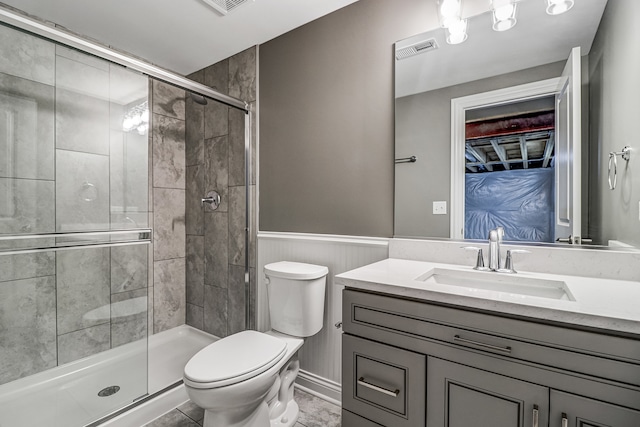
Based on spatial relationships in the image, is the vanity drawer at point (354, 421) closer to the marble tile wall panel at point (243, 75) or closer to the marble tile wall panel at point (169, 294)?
the marble tile wall panel at point (169, 294)

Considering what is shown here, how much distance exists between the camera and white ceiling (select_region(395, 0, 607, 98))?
47.1 inches

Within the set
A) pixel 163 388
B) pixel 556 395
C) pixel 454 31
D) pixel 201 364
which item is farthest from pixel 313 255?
pixel 454 31

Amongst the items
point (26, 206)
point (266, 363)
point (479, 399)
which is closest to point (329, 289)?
point (266, 363)

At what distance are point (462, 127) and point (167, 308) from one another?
2.60m

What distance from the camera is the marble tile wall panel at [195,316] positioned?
101 inches

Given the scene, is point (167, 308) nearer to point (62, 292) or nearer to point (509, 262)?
point (62, 292)

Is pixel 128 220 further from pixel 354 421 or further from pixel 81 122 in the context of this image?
pixel 354 421

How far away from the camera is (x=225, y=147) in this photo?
2383mm

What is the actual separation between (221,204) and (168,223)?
55 centimetres

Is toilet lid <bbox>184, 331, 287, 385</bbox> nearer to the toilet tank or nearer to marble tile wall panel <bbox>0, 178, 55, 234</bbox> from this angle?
the toilet tank

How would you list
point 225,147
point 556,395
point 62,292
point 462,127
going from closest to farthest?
point 556,395
point 462,127
point 62,292
point 225,147

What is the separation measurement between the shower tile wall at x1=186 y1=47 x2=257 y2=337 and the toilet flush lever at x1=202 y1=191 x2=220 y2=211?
0.04 metres

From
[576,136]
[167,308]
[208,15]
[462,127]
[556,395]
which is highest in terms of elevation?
[208,15]

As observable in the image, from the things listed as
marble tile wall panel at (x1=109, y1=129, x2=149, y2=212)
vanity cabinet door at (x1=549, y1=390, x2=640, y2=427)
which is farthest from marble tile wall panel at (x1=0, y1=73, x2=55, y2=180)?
vanity cabinet door at (x1=549, y1=390, x2=640, y2=427)
